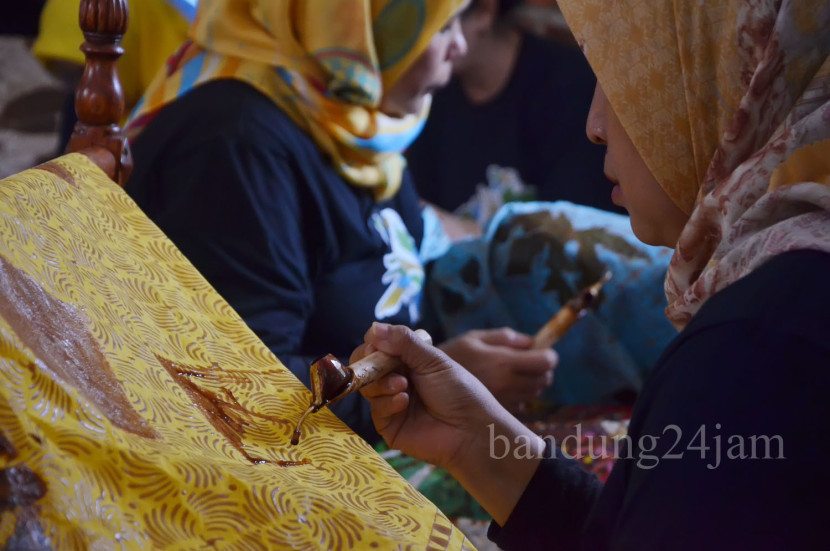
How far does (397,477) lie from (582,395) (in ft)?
3.25

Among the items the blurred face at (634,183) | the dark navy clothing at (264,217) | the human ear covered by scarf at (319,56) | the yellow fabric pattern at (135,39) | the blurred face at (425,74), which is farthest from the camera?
the yellow fabric pattern at (135,39)

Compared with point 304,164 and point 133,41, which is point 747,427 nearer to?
point 304,164

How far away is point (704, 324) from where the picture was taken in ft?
2.06

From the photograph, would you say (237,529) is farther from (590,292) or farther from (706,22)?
(590,292)

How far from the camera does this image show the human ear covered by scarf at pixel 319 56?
1430mm

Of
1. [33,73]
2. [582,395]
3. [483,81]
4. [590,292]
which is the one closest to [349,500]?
[590,292]

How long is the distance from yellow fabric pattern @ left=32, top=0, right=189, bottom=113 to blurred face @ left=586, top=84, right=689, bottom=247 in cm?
117

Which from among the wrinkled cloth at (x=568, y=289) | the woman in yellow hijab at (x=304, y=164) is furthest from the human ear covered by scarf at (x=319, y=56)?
the wrinkled cloth at (x=568, y=289)

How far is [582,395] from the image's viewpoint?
166 cm

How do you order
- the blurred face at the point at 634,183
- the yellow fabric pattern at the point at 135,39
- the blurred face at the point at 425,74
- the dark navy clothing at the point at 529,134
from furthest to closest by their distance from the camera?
the dark navy clothing at the point at 529,134 → the yellow fabric pattern at the point at 135,39 → the blurred face at the point at 425,74 → the blurred face at the point at 634,183

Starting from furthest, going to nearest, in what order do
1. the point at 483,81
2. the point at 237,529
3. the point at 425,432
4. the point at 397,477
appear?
1. the point at 483,81
2. the point at 425,432
3. the point at 397,477
4. the point at 237,529

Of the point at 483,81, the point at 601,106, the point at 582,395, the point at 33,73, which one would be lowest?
the point at 582,395

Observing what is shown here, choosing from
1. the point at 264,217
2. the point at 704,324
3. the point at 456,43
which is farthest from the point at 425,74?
the point at 704,324

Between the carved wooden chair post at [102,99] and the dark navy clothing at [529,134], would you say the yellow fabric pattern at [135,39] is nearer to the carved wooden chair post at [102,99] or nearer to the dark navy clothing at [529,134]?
the carved wooden chair post at [102,99]
